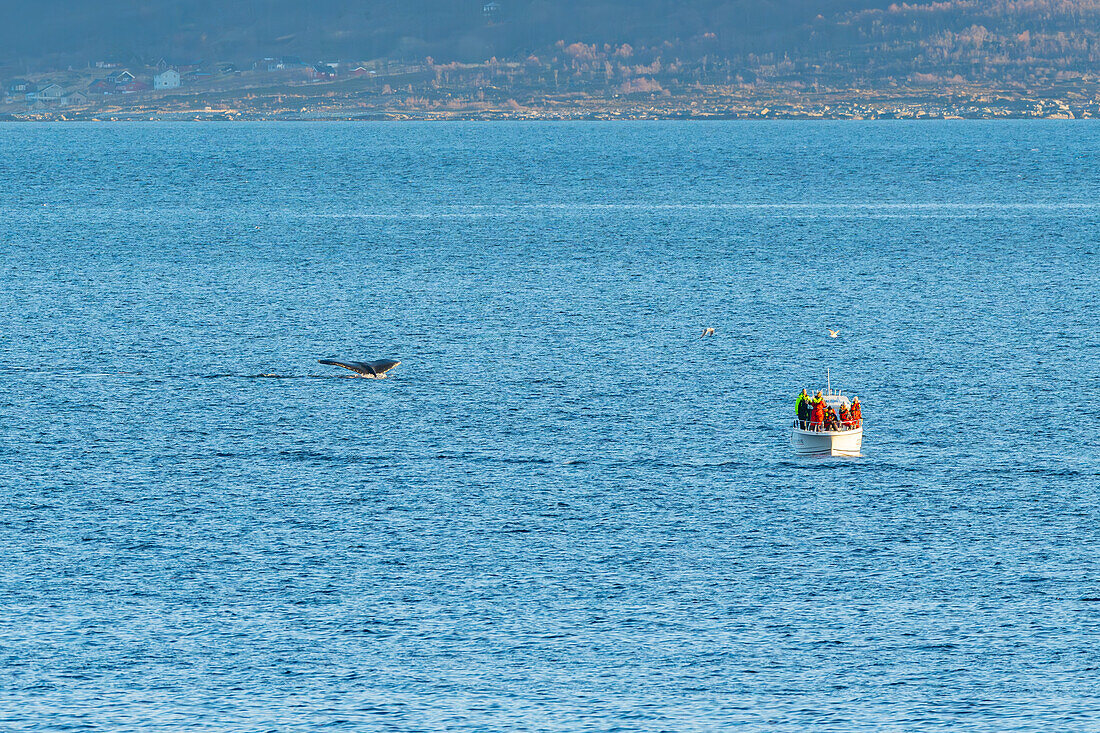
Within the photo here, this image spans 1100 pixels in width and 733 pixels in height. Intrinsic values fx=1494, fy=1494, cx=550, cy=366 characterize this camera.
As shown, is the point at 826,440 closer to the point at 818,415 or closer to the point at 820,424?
the point at 820,424

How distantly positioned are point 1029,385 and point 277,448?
46184 mm

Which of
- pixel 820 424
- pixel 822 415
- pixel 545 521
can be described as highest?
pixel 822 415

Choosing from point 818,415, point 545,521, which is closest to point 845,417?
point 818,415

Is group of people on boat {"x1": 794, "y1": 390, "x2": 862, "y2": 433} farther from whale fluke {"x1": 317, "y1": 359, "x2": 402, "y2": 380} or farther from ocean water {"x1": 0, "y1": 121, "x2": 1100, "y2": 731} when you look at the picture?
whale fluke {"x1": 317, "y1": 359, "x2": 402, "y2": 380}

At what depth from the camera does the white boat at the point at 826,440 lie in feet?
246

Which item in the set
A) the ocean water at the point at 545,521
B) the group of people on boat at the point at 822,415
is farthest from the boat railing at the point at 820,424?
the ocean water at the point at 545,521

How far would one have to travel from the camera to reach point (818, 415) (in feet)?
245

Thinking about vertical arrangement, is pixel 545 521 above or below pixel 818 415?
below

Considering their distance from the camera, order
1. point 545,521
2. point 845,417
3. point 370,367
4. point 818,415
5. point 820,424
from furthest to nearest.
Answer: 1. point 370,367
2. point 845,417
3. point 820,424
4. point 818,415
5. point 545,521

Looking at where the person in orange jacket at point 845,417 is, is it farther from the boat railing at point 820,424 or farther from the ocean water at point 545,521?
the ocean water at point 545,521

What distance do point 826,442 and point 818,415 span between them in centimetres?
146

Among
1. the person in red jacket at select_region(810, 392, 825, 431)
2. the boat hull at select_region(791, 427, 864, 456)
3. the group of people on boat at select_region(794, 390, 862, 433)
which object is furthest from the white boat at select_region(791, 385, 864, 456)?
the person in red jacket at select_region(810, 392, 825, 431)

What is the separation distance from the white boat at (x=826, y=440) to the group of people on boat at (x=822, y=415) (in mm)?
143

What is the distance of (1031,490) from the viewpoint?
→ 2714 inches
